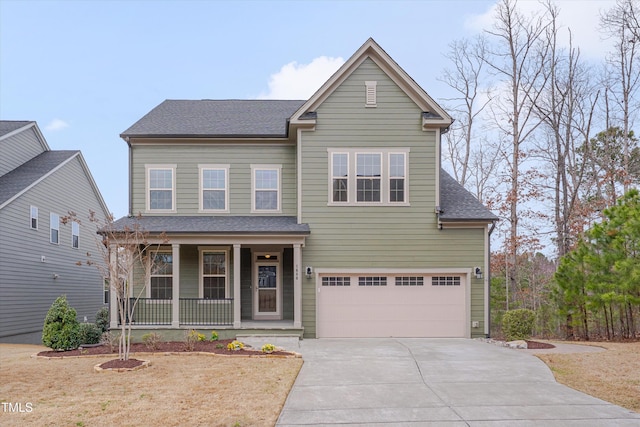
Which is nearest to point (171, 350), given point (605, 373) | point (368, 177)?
point (368, 177)

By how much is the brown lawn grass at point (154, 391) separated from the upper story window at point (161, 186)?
18.2 feet

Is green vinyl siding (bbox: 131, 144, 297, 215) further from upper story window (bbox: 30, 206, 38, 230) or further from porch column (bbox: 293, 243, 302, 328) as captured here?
upper story window (bbox: 30, 206, 38, 230)

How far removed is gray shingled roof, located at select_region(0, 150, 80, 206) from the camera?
17797 millimetres

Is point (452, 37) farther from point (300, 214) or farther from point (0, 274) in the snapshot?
point (0, 274)

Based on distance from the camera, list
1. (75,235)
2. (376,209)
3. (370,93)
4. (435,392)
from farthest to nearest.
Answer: (75,235) < (370,93) < (376,209) < (435,392)

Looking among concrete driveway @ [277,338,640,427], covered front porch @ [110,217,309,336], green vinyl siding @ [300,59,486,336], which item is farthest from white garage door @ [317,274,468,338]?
concrete driveway @ [277,338,640,427]

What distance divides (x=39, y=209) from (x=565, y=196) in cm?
2148

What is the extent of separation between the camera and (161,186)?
15.4 meters

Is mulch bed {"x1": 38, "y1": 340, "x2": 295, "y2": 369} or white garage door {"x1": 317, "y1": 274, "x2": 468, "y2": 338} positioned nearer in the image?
mulch bed {"x1": 38, "y1": 340, "x2": 295, "y2": 369}

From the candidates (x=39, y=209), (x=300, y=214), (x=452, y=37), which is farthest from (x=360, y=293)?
(x=452, y=37)

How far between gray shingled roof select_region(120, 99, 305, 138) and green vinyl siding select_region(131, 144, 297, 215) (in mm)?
411

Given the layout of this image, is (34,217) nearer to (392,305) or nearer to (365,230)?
(365,230)

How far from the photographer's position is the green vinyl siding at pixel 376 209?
46.9 ft

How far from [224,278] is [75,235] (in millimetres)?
10887
